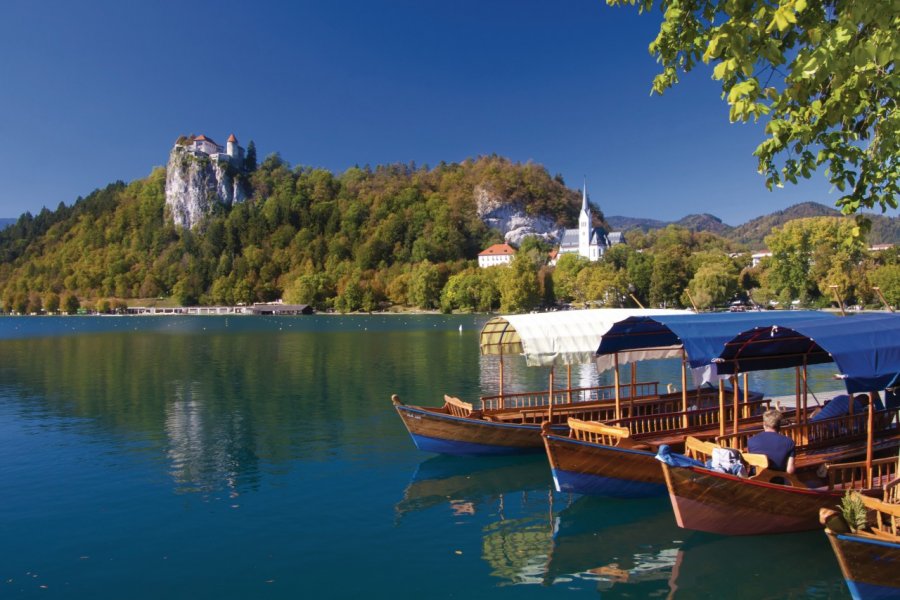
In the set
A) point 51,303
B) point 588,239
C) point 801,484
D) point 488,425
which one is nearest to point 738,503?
point 801,484

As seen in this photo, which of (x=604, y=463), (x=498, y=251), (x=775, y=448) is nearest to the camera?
(x=775, y=448)

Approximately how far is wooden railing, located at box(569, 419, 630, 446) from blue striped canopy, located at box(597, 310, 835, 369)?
2.27m

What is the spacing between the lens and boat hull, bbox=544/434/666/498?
13.7 m

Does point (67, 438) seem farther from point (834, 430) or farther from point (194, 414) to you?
point (834, 430)

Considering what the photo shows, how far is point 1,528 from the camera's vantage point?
13.8 metres

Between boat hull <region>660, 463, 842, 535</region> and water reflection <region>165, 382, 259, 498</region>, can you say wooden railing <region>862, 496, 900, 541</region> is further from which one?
A: water reflection <region>165, 382, 259, 498</region>

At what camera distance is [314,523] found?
1392 cm

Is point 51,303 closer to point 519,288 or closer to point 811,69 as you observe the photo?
point 519,288

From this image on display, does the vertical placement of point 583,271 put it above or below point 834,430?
above

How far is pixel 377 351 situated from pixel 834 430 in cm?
4314

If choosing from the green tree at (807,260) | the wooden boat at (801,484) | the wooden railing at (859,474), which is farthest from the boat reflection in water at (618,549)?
the green tree at (807,260)

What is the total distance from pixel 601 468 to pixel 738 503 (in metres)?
3.01

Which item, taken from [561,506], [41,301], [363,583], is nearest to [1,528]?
[363,583]

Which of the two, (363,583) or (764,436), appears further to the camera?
(764,436)
